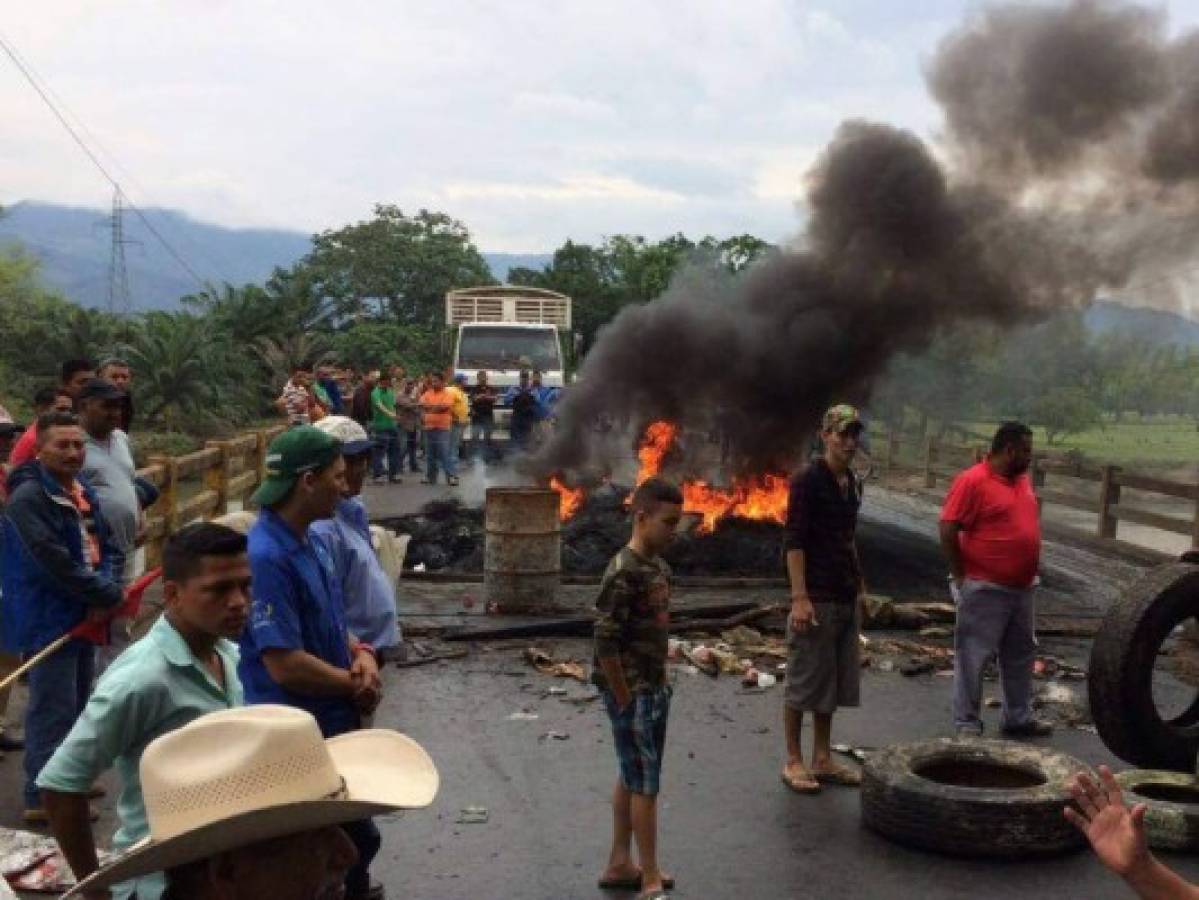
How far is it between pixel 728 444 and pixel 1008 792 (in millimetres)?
11119

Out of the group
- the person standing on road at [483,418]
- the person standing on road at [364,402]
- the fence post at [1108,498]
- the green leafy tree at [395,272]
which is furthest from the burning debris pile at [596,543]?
the green leafy tree at [395,272]

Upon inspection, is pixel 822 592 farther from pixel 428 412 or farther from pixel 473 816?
pixel 428 412

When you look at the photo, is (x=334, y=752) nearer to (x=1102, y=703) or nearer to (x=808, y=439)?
(x=1102, y=703)

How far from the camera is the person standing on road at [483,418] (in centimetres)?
2116

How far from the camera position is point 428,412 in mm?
18766

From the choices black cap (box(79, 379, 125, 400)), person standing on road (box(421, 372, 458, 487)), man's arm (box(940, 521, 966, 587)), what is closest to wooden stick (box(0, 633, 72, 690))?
black cap (box(79, 379, 125, 400))

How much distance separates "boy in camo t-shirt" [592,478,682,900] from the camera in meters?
4.48

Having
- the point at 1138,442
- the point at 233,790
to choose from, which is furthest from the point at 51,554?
the point at 1138,442

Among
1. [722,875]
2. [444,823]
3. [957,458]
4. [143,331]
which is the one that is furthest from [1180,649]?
[143,331]

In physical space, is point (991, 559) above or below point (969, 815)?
above

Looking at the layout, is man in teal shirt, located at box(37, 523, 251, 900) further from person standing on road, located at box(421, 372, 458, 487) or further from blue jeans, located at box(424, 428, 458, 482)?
blue jeans, located at box(424, 428, 458, 482)

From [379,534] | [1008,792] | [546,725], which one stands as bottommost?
[546,725]

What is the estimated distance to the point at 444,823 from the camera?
17.9 ft

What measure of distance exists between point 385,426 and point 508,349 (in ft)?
21.5
